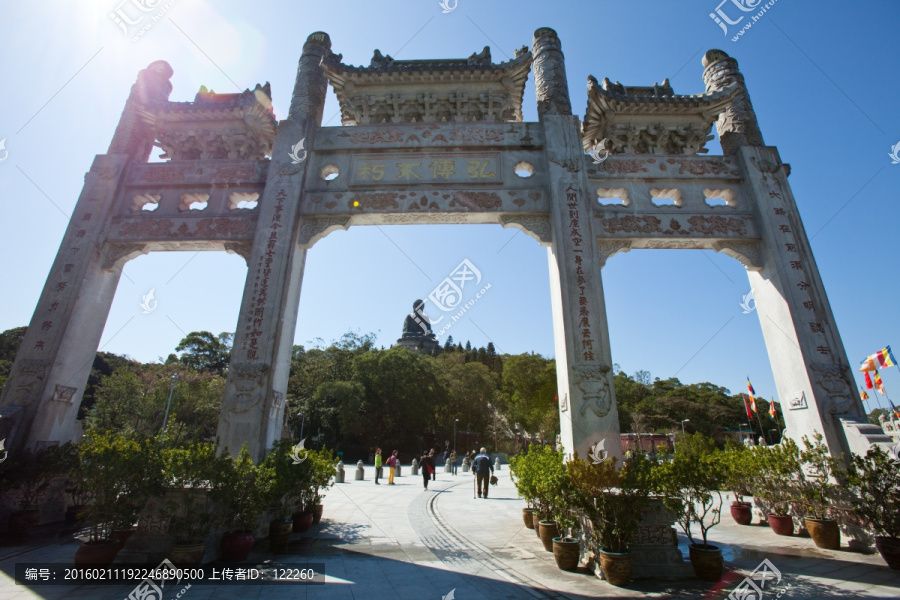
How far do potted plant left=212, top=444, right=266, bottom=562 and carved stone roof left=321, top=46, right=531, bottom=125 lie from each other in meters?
7.95

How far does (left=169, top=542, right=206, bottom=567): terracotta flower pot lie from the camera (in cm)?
462

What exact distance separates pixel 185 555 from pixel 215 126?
29.1 ft

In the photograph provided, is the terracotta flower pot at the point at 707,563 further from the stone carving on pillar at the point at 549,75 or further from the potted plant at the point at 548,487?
the stone carving on pillar at the point at 549,75

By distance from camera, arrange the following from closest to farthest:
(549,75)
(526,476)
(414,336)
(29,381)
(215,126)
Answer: (526,476) < (29,381) < (549,75) < (215,126) < (414,336)

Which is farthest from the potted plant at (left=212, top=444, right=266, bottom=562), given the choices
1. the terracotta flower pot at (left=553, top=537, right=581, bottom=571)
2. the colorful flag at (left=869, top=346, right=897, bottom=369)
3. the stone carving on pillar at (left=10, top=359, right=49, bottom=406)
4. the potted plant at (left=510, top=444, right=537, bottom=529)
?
the colorful flag at (left=869, top=346, right=897, bottom=369)

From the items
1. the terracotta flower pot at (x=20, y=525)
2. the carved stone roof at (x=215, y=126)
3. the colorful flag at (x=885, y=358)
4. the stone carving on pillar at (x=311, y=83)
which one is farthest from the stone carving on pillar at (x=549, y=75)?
the colorful flag at (x=885, y=358)

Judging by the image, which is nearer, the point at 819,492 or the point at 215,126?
the point at 819,492

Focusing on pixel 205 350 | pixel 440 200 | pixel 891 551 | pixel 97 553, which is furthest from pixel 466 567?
pixel 205 350

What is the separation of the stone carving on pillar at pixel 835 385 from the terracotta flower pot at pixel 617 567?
4858 mm

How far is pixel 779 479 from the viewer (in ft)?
22.2

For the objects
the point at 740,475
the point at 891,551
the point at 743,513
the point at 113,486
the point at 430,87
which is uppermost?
the point at 430,87

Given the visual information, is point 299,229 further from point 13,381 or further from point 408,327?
point 408,327

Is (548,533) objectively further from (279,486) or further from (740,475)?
(740,475)

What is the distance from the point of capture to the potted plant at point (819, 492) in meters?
5.96
